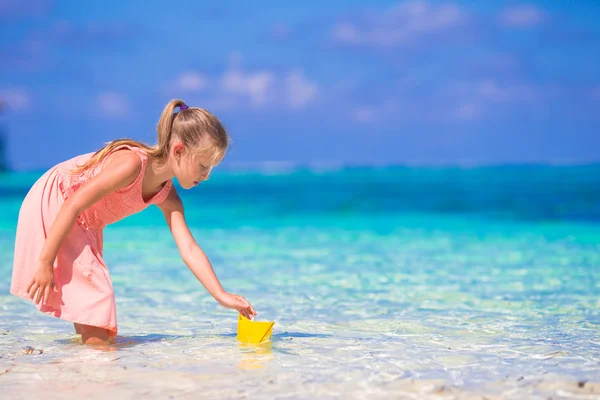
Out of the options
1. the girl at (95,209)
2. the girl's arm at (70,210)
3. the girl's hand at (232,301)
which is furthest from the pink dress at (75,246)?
the girl's hand at (232,301)

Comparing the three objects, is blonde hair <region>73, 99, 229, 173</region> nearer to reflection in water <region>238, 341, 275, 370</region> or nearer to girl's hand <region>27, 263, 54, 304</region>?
girl's hand <region>27, 263, 54, 304</region>

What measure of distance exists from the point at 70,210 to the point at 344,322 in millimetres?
1699

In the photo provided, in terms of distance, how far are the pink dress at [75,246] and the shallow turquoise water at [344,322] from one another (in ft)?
0.65

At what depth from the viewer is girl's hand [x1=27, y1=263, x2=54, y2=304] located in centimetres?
282

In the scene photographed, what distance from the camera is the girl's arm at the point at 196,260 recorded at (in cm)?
307

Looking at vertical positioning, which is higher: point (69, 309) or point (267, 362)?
point (69, 309)

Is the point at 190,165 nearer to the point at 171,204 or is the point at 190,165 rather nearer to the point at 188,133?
the point at 188,133

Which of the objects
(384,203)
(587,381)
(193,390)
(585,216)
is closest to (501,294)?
(587,381)

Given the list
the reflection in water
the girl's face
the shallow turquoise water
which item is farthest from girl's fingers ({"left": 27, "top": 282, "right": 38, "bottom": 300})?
the reflection in water

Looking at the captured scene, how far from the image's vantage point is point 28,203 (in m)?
3.17

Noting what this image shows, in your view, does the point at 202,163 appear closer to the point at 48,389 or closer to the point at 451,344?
the point at 48,389

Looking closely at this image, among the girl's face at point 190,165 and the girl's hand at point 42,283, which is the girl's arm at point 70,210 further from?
the girl's face at point 190,165

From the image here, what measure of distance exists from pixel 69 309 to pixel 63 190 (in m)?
0.55

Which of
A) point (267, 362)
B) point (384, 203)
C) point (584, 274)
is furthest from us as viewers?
point (384, 203)
